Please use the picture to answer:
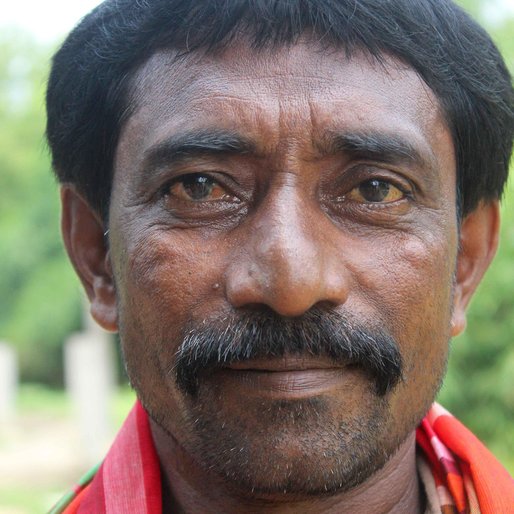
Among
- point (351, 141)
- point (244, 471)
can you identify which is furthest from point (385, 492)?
point (351, 141)

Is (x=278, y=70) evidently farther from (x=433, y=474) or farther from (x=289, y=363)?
(x=433, y=474)

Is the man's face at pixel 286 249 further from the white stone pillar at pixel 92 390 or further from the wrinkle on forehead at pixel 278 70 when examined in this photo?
the white stone pillar at pixel 92 390

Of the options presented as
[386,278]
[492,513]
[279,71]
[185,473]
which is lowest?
[492,513]

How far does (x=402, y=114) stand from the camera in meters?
2.33

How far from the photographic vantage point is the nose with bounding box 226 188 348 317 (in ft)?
6.88

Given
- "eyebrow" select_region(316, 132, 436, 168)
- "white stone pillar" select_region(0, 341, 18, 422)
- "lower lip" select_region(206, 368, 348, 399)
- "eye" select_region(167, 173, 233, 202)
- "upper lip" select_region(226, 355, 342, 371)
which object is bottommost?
"white stone pillar" select_region(0, 341, 18, 422)

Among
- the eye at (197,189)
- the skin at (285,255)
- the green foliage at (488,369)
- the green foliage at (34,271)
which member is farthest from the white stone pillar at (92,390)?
the eye at (197,189)

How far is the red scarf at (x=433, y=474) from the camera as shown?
2.52 metres

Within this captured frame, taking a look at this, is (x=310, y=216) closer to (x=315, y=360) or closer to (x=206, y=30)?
(x=315, y=360)

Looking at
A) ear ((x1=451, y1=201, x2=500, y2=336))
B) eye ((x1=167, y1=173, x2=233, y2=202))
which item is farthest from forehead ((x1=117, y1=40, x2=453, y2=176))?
ear ((x1=451, y1=201, x2=500, y2=336))

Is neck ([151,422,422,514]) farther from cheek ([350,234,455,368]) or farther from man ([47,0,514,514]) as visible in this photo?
cheek ([350,234,455,368])

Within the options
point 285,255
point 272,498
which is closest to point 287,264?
point 285,255

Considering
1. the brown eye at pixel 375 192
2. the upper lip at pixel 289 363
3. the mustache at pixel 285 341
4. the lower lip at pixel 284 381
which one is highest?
the brown eye at pixel 375 192

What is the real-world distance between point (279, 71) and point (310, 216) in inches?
15.3
